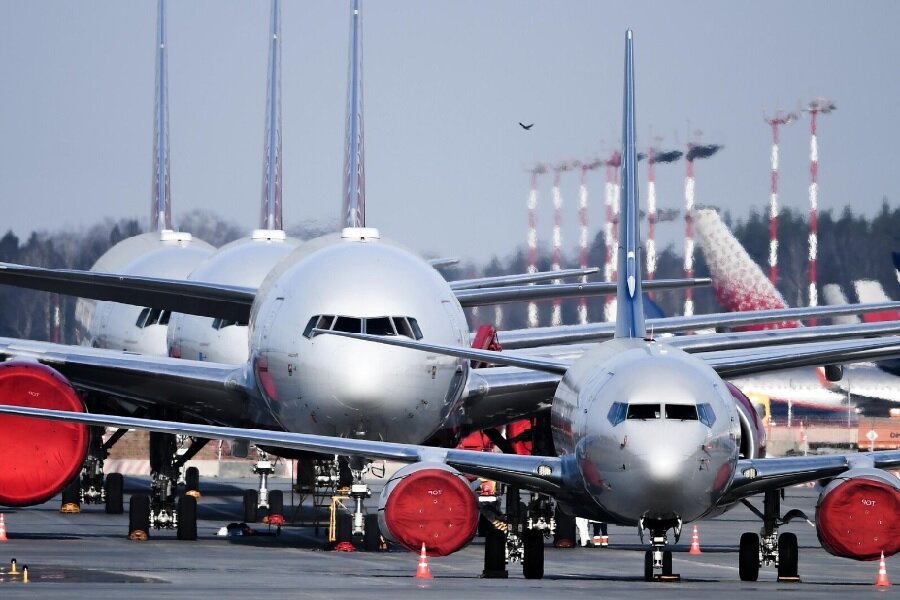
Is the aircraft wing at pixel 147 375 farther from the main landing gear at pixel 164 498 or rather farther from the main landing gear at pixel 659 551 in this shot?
the main landing gear at pixel 659 551

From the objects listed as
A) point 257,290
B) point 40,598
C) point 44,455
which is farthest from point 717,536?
point 40,598

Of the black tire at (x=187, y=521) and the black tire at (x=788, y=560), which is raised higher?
the black tire at (x=187, y=521)

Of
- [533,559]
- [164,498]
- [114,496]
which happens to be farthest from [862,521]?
[114,496]

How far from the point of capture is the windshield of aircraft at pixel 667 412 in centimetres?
2227

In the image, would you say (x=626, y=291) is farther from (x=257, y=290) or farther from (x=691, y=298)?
(x=691, y=298)

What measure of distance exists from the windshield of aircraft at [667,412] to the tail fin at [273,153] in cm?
2472

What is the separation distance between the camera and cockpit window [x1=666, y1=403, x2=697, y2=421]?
2227cm

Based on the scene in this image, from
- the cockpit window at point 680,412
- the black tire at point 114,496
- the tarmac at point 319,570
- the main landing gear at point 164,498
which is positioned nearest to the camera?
the tarmac at point 319,570

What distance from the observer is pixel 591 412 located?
2312cm

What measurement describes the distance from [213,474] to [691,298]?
1603 centimetres

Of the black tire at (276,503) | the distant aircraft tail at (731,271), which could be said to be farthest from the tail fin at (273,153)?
the distant aircraft tail at (731,271)

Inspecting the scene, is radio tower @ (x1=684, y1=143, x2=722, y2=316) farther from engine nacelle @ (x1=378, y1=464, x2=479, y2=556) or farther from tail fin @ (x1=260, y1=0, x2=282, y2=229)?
engine nacelle @ (x1=378, y1=464, x2=479, y2=556)

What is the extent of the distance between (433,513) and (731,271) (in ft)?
146

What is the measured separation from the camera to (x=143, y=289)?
3138cm
